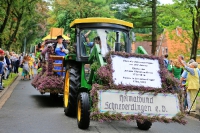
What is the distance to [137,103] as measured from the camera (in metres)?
7.88

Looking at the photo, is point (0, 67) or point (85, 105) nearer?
point (85, 105)

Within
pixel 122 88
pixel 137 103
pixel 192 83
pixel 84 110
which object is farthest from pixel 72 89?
pixel 192 83

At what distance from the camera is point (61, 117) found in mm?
10297

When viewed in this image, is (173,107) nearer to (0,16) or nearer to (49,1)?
(0,16)

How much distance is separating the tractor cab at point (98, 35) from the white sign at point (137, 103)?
2416mm

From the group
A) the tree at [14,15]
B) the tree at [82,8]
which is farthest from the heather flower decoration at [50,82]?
the tree at [82,8]

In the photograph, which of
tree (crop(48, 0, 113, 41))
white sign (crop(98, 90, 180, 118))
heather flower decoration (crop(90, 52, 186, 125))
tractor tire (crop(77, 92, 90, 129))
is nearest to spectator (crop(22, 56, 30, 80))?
tree (crop(48, 0, 113, 41))

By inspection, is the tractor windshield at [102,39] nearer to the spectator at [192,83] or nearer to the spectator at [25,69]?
the spectator at [192,83]

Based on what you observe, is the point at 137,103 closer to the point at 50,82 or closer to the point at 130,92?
the point at 130,92

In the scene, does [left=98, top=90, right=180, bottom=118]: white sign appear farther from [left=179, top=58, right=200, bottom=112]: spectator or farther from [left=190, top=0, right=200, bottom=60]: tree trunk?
[left=190, top=0, right=200, bottom=60]: tree trunk

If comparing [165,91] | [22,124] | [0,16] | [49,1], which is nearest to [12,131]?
[22,124]

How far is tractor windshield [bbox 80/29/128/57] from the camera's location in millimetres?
10031

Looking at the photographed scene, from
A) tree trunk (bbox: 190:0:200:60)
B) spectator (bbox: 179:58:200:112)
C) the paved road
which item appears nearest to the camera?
the paved road

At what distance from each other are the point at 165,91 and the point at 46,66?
19.4 ft
